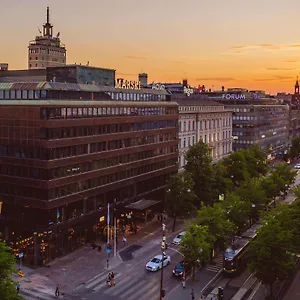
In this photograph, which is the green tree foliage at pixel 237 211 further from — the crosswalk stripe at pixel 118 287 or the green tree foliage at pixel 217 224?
the crosswalk stripe at pixel 118 287

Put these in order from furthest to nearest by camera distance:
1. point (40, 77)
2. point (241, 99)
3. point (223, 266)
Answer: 1. point (241, 99)
2. point (40, 77)
3. point (223, 266)

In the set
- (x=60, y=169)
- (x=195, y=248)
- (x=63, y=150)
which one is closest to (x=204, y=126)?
(x=63, y=150)

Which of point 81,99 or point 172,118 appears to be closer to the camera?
point 81,99

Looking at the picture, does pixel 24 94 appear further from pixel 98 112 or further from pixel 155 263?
pixel 155 263

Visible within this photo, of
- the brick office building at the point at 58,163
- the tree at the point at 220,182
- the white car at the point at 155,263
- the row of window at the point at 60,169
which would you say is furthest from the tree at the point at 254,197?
the row of window at the point at 60,169

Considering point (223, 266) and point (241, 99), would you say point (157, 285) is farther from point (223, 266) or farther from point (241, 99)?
point (241, 99)

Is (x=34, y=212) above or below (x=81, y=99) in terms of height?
below

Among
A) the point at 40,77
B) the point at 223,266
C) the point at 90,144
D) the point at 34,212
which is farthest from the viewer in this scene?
the point at 40,77

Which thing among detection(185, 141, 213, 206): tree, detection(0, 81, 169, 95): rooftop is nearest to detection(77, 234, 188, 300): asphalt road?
detection(185, 141, 213, 206): tree

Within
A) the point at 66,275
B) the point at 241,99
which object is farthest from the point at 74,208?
the point at 241,99
